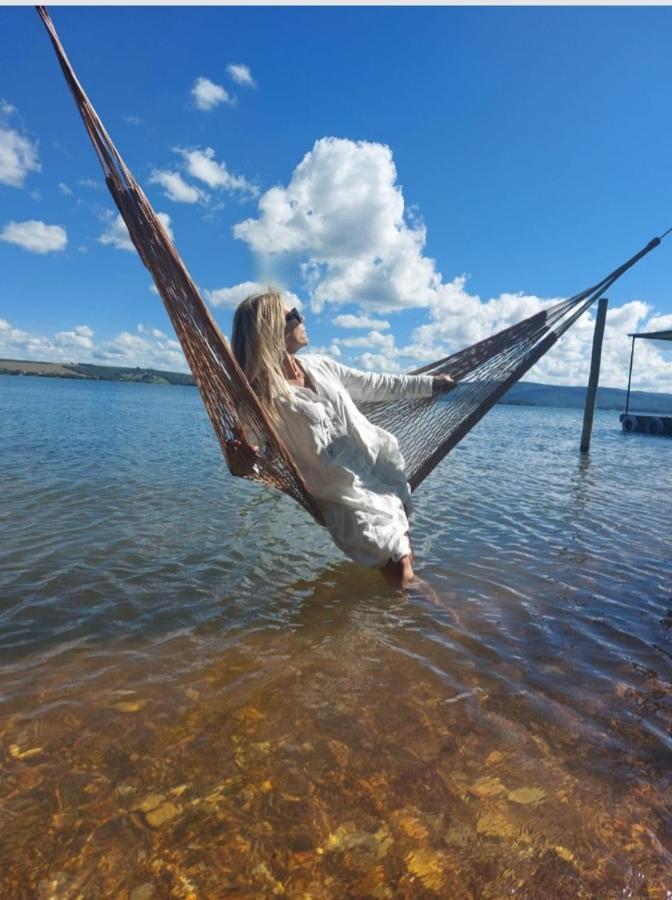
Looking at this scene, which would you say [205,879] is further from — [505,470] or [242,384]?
[505,470]

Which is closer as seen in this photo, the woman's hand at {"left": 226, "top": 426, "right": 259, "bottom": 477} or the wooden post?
the woman's hand at {"left": 226, "top": 426, "right": 259, "bottom": 477}

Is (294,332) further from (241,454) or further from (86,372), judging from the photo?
(86,372)

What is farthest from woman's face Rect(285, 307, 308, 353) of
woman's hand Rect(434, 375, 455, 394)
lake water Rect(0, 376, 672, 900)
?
lake water Rect(0, 376, 672, 900)

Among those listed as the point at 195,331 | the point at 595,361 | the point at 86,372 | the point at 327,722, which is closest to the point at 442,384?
the point at 195,331

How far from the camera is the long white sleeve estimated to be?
348 cm

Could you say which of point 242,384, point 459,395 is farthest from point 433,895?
point 459,395

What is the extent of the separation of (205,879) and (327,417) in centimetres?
212

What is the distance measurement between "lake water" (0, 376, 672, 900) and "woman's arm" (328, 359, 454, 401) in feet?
4.42

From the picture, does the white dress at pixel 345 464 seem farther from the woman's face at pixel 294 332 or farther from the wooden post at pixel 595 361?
the wooden post at pixel 595 361

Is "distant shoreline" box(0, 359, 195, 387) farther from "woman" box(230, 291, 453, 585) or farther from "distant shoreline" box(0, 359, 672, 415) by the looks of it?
"woman" box(230, 291, 453, 585)

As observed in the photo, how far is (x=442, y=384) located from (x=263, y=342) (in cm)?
165

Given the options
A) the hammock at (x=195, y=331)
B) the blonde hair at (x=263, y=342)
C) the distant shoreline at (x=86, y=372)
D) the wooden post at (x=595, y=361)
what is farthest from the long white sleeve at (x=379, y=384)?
the distant shoreline at (x=86, y=372)

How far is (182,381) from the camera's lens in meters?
120

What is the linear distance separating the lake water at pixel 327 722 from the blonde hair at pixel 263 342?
4.50ft
